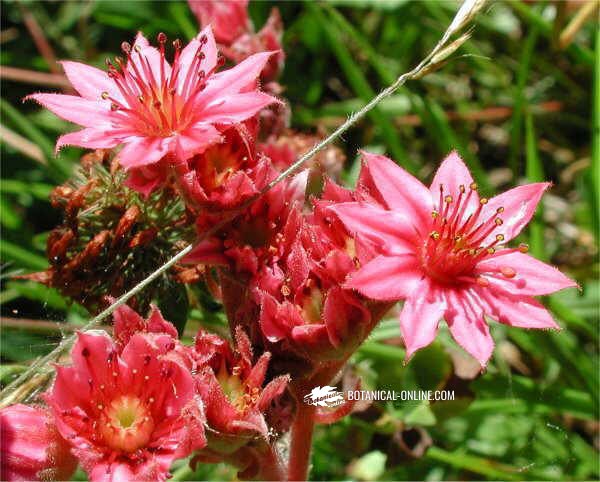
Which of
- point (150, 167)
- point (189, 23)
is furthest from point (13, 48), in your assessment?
point (150, 167)

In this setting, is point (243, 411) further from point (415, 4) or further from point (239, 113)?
point (415, 4)

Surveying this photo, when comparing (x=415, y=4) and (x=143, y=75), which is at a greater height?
A: (x=415, y=4)

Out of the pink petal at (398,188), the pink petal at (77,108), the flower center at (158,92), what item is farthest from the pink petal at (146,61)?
the pink petal at (398,188)

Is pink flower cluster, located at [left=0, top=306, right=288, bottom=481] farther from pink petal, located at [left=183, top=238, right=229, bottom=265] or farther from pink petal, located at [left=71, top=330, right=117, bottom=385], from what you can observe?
pink petal, located at [left=183, top=238, right=229, bottom=265]

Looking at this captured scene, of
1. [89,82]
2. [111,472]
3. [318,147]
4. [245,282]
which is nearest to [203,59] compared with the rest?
[89,82]

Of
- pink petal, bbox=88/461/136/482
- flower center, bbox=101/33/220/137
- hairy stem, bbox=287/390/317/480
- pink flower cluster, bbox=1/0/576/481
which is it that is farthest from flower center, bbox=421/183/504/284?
pink petal, bbox=88/461/136/482

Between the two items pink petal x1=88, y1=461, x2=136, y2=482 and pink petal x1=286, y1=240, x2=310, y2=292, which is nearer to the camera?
pink petal x1=88, y1=461, x2=136, y2=482
